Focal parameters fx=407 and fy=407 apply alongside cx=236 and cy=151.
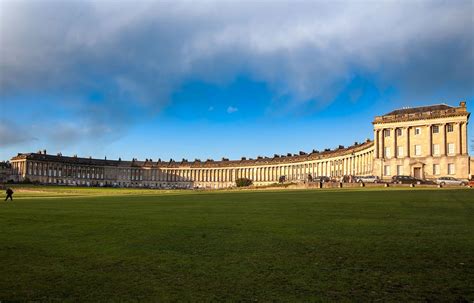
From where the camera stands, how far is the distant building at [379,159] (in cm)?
7219

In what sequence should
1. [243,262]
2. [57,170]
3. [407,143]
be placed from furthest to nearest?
[57,170], [407,143], [243,262]

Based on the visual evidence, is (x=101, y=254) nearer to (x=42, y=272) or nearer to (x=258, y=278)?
(x=42, y=272)

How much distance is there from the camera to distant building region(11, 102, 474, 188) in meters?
72.2

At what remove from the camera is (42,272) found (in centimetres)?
762

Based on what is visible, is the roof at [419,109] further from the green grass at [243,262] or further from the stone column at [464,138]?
the green grass at [243,262]

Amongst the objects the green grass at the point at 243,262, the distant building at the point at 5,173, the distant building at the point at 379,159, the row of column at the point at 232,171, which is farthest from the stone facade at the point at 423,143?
the distant building at the point at 5,173

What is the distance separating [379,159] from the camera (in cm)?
8000

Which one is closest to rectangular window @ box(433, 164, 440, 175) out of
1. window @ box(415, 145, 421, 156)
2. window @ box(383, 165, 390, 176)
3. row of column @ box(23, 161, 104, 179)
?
window @ box(415, 145, 421, 156)

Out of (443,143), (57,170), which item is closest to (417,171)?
(443,143)

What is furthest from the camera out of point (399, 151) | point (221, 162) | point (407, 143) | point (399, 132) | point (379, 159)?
point (221, 162)

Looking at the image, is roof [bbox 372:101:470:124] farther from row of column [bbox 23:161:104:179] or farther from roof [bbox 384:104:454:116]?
row of column [bbox 23:161:104:179]

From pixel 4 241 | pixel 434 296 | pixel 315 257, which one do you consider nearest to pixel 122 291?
→ pixel 315 257

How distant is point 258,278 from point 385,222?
767 cm

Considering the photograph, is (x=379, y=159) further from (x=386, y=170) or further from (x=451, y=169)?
(x=451, y=169)
